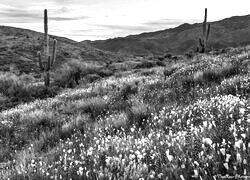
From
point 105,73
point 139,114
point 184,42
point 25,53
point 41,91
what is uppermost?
point 184,42

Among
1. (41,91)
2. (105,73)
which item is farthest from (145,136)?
(105,73)

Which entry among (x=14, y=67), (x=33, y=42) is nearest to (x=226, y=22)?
(x=33, y=42)

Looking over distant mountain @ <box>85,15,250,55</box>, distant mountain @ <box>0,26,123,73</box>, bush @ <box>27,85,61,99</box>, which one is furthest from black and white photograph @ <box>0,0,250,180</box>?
distant mountain @ <box>85,15,250,55</box>

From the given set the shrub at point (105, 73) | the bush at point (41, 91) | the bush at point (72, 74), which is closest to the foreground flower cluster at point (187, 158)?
the bush at point (41, 91)

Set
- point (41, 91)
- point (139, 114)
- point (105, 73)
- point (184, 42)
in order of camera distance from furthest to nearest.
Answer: point (184, 42) → point (105, 73) → point (41, 91) → point (139, 114)

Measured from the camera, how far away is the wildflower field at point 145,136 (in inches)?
121

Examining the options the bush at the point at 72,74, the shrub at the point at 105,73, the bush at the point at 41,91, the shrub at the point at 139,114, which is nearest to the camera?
the shrub at the point at 139,114

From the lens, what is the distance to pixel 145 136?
4.98m

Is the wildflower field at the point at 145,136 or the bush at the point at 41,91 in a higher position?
the wildflower field at the point at 145,136

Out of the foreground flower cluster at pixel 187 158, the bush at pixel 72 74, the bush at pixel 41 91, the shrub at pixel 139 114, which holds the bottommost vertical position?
the bush at pixel 41 91

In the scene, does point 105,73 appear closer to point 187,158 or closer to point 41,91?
point 41,91

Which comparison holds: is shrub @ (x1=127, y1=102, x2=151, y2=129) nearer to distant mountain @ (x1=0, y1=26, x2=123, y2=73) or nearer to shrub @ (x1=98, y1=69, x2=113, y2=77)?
shrub @ (x1=98, y1=69, x2=113, y2=77)

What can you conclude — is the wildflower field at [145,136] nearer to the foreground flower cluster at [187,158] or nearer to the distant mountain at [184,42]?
the foreground flower cluster at [187,158]

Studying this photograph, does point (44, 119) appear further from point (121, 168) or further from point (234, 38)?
point (234, 38)
